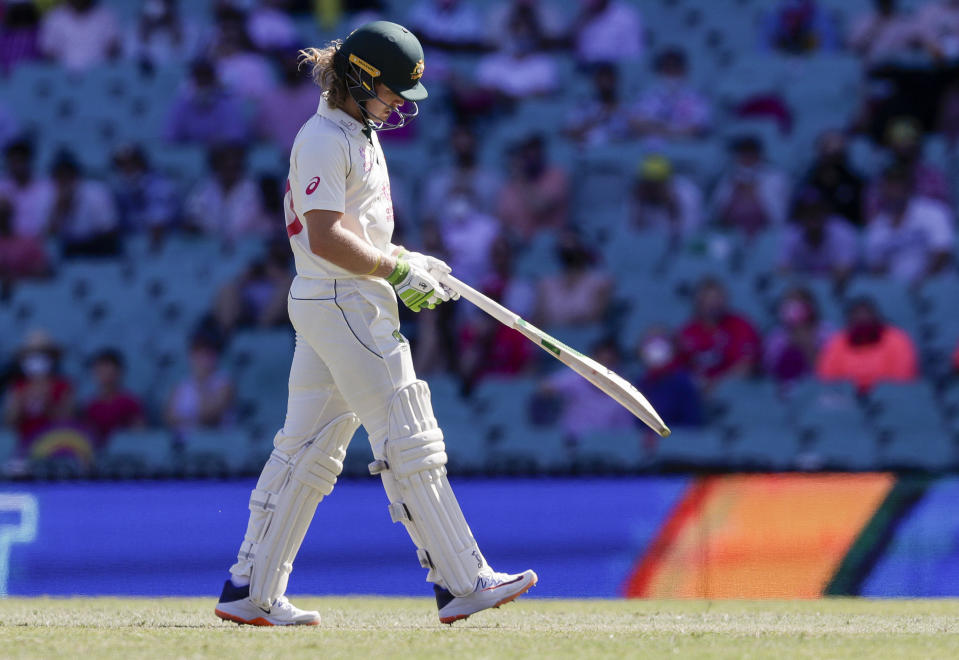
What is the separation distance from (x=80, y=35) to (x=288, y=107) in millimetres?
2539

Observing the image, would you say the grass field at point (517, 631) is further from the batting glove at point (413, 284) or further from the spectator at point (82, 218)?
the spectator at point (82, 218)

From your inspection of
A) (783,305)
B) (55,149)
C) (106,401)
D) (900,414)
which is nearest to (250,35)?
(55,149)

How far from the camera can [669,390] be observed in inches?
365

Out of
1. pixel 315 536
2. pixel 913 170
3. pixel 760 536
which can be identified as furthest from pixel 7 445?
pixel 913 170

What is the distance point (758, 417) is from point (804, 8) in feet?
14.6

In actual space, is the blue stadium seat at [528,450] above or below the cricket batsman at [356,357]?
below

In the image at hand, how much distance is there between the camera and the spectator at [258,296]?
34.6ft

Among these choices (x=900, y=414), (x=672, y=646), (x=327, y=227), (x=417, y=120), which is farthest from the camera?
(x=417, y=120)

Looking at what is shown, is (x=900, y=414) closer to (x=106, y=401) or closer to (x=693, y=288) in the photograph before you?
(x=693, y=288)

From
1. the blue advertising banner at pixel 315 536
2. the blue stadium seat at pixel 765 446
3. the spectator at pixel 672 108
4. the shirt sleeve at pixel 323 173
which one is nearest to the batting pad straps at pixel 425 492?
the shirt sleeve at pixel 323 173

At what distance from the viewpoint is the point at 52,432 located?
983cm

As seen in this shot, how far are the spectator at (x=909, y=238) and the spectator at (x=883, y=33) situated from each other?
1751 millimetres

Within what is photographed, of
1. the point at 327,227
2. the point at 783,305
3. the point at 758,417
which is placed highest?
the point at 327,227

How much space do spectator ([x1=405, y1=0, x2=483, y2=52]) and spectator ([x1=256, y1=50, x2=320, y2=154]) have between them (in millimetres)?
1157
